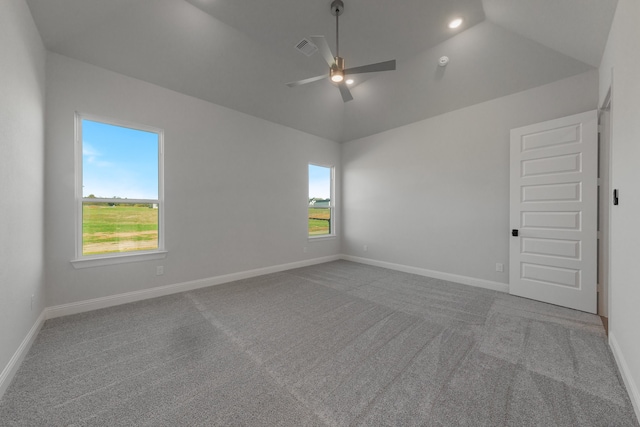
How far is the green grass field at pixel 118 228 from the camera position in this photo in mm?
3049

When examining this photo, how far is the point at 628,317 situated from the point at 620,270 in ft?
1.32

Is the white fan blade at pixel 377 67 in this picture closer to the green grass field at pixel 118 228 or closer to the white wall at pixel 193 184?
the white wall at pixel 193 184

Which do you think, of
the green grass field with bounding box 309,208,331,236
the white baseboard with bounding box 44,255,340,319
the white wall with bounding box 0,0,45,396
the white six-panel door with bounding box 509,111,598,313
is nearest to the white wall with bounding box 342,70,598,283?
the white six-panel door with bounding box 509,111,598,313

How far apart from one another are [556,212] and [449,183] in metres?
1.47

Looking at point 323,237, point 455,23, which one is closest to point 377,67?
point 455,23

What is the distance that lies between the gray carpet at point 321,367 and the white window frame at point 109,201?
0.61 metres

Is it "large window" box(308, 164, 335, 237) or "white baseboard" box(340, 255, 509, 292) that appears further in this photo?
"large window" box(308, 164, 335, 237)

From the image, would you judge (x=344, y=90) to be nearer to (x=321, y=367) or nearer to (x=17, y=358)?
(x=321, y=367)

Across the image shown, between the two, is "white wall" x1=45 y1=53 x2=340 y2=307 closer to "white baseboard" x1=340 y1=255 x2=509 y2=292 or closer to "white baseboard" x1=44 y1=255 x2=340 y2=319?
"white baseboard" x1=44 y1=255 x2=340 y2=319

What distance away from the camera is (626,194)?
1786 millimetres

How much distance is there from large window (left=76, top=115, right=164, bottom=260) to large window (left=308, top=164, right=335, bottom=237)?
3.02m

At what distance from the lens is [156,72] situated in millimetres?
3283

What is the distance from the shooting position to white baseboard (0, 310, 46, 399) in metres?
1.64

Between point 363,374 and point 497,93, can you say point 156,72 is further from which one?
point 497,93
